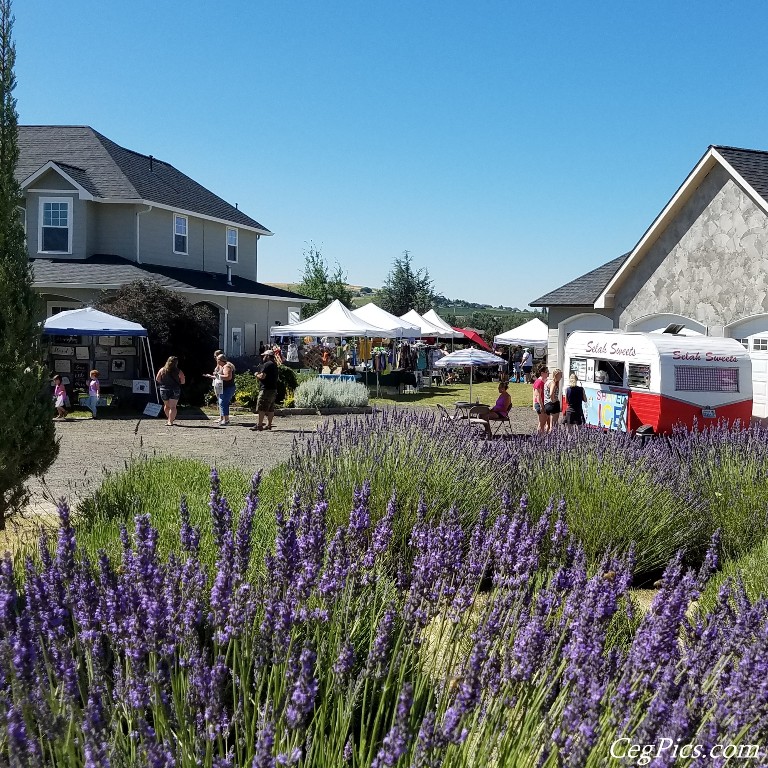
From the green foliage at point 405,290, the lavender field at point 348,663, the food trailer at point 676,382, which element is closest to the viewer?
the lavender field at point 348,663

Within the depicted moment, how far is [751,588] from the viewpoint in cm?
539

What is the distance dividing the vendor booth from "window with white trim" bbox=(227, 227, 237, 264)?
10551 mm

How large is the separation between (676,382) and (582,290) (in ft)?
36.4

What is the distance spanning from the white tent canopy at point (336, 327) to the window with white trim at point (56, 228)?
7.86 m

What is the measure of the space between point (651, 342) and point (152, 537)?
42.8 feet

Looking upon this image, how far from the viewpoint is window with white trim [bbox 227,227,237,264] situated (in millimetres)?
34031

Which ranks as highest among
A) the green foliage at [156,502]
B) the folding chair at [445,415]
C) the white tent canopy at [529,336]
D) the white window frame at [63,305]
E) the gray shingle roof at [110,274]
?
the gray shingle roof at [110,274]

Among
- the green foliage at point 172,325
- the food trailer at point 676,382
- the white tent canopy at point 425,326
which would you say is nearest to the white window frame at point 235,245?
the white tent canopy at point 425,326

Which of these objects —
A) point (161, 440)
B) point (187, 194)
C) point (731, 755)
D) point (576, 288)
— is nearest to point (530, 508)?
point (731, 755)

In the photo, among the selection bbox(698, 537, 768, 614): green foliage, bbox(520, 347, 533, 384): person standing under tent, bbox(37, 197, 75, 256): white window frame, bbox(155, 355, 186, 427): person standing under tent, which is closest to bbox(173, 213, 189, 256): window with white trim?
bbox(37, 197, 75, 256): white window frame

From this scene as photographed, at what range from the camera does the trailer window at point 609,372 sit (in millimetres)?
16188

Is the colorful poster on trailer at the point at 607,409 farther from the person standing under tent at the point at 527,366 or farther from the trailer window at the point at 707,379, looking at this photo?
the person standing under tent at the point at 527,366

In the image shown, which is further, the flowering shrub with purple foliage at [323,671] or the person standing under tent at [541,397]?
the person standing under tent at [541,397]

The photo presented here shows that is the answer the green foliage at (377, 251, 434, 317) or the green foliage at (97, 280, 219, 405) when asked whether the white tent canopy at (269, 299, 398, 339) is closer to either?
the green foliage at (97, 280, 219, 405)
